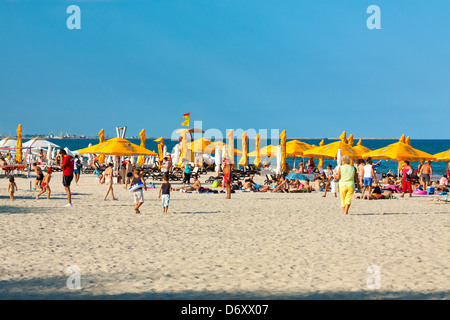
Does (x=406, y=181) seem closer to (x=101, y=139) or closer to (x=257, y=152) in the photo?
(x=257, y=152)

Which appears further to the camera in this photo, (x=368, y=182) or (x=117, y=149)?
(x=117, y=149)

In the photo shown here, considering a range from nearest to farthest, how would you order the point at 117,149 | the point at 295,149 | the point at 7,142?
the point at 117,149 → the point at 295,149 → the point at 7,142

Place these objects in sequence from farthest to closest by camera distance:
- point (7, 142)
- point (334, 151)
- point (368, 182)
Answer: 1. point (7, 142)
2. point (334, 151)
3. point (368, 182)


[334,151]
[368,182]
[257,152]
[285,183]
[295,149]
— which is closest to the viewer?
[368,182]

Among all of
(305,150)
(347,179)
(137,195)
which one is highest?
(305,150)

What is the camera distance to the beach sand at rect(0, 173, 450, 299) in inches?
221

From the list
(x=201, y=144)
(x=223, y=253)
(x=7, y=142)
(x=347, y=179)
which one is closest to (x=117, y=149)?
(x=201, y=144)

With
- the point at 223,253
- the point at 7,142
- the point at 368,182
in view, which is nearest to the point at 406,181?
the point at 368,182

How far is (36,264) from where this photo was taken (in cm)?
677

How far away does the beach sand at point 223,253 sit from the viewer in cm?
561

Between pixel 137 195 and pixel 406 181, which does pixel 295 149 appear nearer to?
pixel 406 181

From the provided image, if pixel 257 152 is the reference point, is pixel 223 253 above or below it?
below

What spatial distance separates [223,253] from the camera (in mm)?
7695
